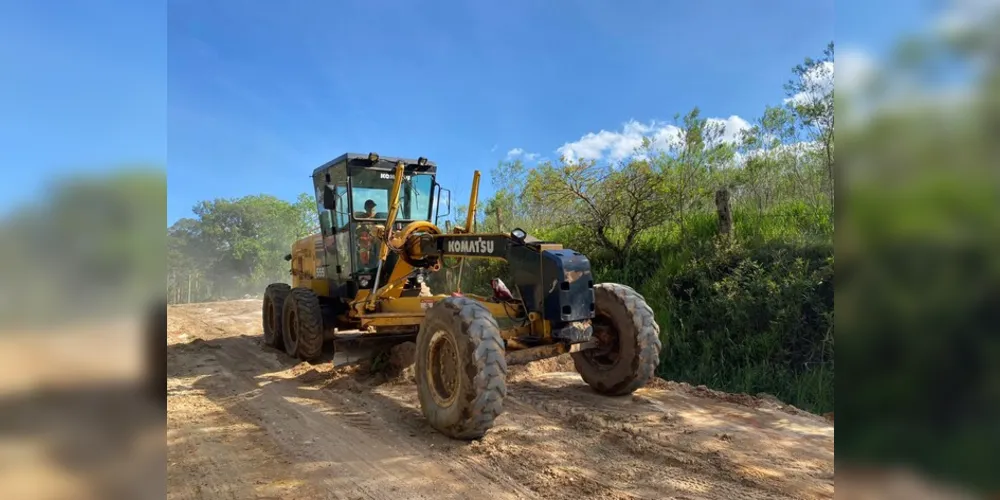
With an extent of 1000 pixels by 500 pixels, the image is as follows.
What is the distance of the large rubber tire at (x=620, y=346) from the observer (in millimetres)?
5305

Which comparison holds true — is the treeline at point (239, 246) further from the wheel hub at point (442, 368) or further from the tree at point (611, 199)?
the wheel hub at point (442, 368)

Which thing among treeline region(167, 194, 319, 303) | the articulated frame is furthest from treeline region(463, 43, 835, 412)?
treeline region(167, 194, 319, 303)

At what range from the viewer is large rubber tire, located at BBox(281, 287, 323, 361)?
758cm

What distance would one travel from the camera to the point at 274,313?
9055mm

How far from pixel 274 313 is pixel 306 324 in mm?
1795

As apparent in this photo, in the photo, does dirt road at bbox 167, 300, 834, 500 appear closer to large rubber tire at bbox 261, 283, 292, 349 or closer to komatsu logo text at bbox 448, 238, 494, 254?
komatsu logo text at bbox 448, 238, 494, 254

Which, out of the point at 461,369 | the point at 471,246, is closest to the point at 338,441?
the point at 461,369

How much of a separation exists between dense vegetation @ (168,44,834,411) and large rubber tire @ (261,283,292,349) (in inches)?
57.1

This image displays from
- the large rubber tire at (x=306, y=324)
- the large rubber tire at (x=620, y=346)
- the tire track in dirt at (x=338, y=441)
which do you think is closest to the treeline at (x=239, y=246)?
the large rubber tire at (x=306, y=324)
